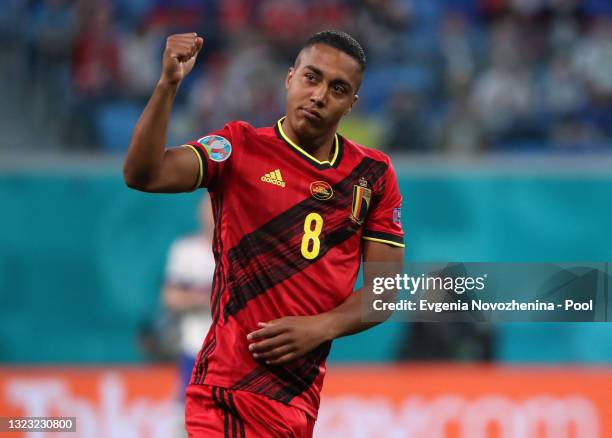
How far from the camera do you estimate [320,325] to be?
3725 millimetres

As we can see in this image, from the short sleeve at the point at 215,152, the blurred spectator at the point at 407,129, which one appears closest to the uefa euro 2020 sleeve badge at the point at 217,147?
the short sleeve at the point at 215,152

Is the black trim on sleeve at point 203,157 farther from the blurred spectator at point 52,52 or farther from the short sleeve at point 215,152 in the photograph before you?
the blurred spectator at point 52,52

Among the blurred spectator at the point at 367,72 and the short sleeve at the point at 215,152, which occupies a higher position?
the blurred spectator at the point at 367,72

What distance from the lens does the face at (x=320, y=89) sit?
373 centimetres

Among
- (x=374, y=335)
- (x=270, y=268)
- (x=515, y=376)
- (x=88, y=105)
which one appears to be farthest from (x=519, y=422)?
(x=88, y=105)

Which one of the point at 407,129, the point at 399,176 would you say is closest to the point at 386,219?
the point at 399,176

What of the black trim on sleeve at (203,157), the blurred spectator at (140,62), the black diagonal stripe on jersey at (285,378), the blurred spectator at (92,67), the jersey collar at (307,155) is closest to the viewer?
the black trim on sleeve at (203,157)

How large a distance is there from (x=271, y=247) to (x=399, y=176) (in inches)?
215

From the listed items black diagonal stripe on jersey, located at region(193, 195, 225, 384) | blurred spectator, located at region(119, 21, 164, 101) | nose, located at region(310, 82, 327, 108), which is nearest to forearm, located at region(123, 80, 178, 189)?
black diagonal stripe on jersey, located at region(193, 195, 225, 384)

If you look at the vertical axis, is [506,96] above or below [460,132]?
above

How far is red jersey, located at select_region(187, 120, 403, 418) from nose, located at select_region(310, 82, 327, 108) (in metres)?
0.19

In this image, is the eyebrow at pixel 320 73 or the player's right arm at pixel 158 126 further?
the eyebrow at pixel 320 73

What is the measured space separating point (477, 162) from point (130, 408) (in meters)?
3.62

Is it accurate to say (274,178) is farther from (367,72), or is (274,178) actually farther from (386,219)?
(367,72)
